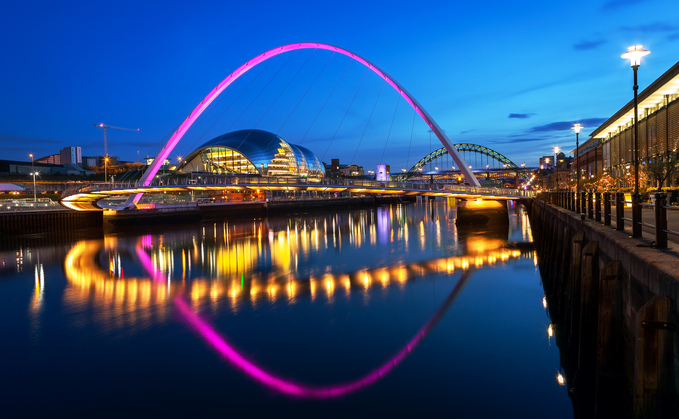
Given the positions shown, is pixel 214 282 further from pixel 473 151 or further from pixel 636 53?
pixel 473 151

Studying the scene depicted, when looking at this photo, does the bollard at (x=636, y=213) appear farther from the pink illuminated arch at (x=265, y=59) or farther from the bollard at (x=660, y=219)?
the pink illuminated arch at (x=265, y=59)

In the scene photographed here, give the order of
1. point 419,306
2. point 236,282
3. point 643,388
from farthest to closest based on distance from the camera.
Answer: point 236,282 → point 419,306 → point 643,388

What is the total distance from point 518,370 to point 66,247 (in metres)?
30.8

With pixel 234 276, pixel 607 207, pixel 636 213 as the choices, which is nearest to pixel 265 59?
pixel 234 276

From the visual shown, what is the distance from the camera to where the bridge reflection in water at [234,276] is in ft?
38.4

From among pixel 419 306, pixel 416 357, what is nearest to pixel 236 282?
pixel 419 306

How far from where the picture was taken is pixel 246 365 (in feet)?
31.5

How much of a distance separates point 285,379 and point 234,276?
1144cm

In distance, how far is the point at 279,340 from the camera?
1116 cm

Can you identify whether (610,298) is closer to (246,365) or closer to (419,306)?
(246,365)

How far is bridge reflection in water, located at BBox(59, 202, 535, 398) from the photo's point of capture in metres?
11.7

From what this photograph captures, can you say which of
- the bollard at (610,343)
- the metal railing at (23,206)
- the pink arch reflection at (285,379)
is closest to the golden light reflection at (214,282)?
the pink arch reflection at (285,379)

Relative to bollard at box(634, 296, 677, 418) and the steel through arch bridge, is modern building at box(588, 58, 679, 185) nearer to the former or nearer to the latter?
bollard at box(634, 296, 677, 418)

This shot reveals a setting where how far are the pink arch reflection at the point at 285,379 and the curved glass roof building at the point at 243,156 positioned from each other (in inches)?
3142
